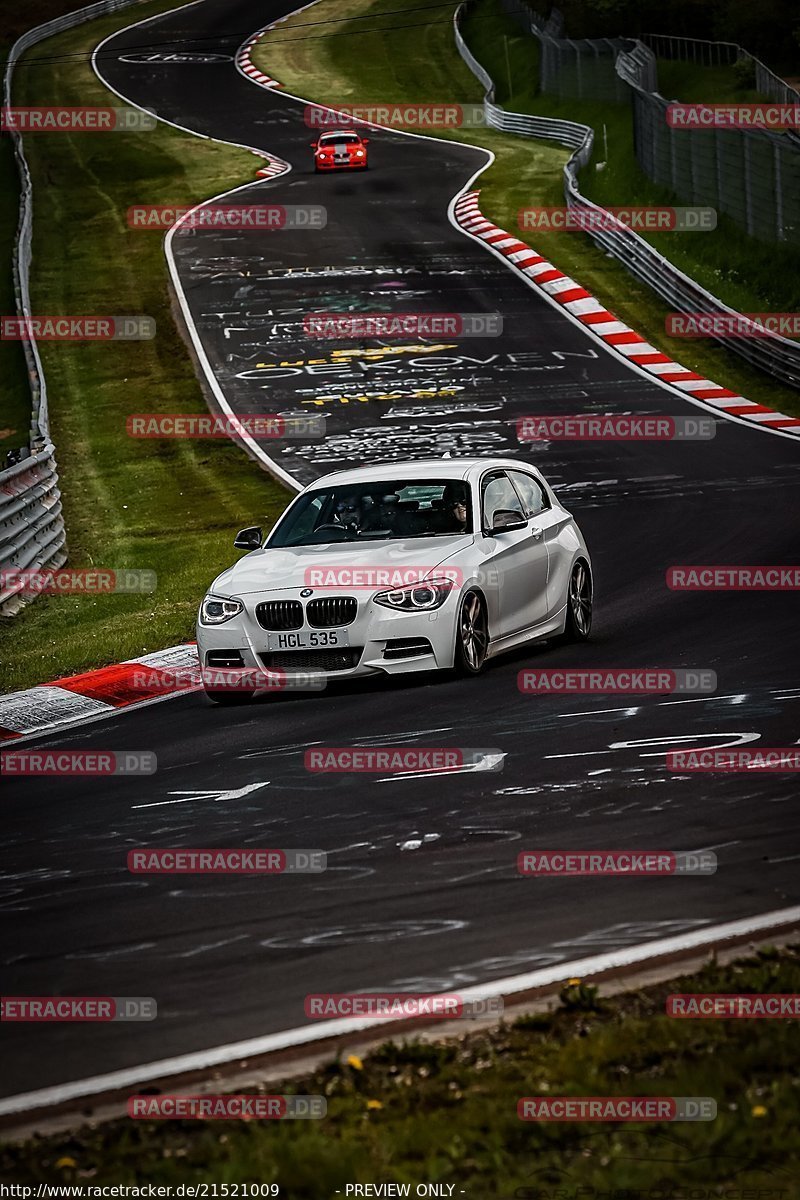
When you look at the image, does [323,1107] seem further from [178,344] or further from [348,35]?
[348,35]

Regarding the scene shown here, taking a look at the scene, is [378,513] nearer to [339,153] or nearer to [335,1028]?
[335,1028]

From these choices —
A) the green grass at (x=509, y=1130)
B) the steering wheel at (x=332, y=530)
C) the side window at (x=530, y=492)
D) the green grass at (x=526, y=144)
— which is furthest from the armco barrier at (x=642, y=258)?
the green grass at (x=509, y=1130)

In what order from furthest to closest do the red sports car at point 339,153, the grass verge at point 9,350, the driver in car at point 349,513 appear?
the red sports car at point 339,153 → the grass verge at point 9,350 → the driver in car at point 349,513

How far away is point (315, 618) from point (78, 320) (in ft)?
89.4

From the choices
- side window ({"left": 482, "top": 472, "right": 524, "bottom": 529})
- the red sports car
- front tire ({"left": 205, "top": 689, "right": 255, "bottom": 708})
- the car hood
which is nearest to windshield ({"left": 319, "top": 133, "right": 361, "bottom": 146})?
the red sports car

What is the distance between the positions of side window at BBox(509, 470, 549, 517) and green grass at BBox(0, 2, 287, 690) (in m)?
3.14

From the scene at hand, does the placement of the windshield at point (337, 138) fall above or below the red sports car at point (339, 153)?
above

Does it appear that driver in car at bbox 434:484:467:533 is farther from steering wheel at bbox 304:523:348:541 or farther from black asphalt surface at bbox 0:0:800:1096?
black asphalt surface at bbox 0:0:800:1096

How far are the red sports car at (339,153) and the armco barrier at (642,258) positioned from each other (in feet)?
21.3

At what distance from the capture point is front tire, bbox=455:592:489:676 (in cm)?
1227

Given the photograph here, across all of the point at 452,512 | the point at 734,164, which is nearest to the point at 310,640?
the point at 452,512

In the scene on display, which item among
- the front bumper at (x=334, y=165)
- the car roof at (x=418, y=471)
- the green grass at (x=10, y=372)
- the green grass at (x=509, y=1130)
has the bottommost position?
the green grass at (x=10, y=372)

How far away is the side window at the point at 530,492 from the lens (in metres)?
14.1

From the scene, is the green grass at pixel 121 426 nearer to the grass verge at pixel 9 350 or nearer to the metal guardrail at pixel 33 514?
the metal guardrail at pixel 33 514
